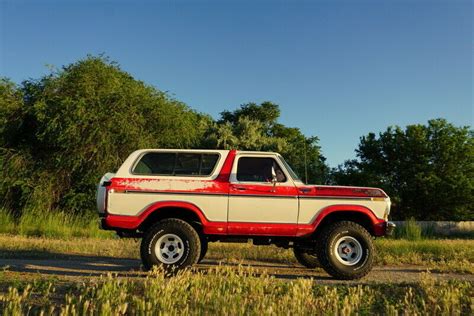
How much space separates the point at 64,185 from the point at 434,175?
1012 inches

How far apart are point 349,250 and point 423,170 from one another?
2966 cm

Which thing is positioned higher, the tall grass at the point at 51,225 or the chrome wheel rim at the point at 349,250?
the chrome wheel rim at the point at 349,250

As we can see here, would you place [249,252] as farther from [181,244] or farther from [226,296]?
[226,296]

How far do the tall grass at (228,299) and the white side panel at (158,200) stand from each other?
2.02 metres

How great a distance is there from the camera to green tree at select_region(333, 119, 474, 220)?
33.7 metres

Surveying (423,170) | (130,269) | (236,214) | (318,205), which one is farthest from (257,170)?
(423,170)

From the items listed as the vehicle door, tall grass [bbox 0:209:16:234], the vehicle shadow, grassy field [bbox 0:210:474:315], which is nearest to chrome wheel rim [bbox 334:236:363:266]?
the vehicle shadow

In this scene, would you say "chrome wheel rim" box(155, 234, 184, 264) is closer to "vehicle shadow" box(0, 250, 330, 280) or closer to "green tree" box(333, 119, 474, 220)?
"vehicle shadow" box(0, 250, 330, 280)

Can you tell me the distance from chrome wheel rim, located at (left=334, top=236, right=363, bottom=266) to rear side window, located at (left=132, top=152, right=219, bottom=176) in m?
2.58

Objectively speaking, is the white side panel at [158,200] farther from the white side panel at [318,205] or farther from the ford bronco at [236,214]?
the white side panel at [318,205]

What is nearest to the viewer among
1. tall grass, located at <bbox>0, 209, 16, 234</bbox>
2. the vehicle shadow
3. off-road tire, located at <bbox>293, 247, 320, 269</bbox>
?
the vehicle shadow

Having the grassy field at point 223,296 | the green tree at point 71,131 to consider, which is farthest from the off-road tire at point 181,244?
the green tree at point 71,131

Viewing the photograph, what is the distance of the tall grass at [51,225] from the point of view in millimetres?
15492

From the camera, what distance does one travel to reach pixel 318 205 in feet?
26.6
